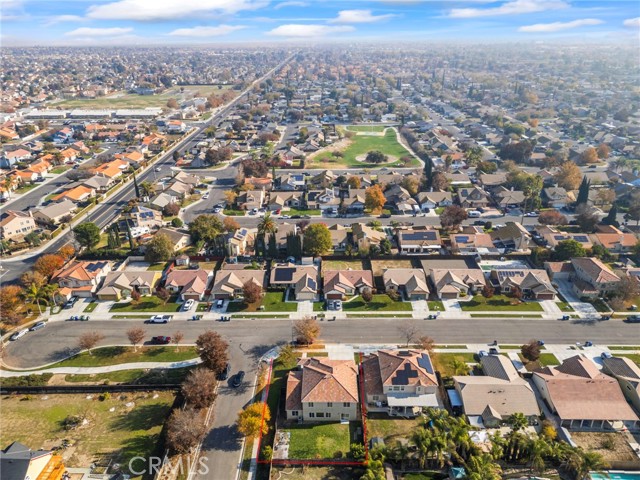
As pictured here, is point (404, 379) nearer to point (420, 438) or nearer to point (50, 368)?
point (420, 438)

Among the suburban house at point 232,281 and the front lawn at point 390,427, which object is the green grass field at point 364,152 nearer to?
the suburban house at point 232,281

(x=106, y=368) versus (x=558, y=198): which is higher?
(x=106, y=368)

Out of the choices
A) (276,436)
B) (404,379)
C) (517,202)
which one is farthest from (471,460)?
(517,202)

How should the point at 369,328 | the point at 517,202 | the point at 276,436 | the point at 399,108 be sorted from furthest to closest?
the point at 399,108, the point at 517,202, the point at 369,328, the point at 276,436

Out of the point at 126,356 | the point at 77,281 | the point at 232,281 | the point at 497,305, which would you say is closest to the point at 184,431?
the point at 126,356

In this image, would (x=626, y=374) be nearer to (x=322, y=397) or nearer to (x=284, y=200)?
(x=322, y=397)

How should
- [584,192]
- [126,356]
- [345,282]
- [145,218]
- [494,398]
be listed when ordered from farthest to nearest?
[584,192] < [145,218] < [345,282] < [126,356] < [494,398]

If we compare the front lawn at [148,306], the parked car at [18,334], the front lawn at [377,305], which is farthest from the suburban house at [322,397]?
the parked car at [18,334]
